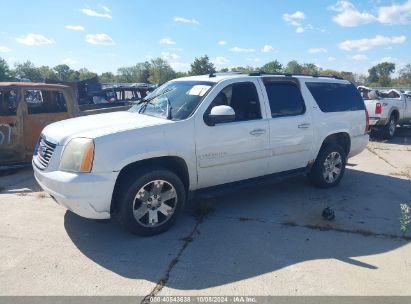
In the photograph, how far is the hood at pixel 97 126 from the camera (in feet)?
13.6

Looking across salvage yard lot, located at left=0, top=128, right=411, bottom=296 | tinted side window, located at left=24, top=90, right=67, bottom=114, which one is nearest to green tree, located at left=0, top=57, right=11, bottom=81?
tinted side window, located at left=24, top=90, right=67, bottom=114

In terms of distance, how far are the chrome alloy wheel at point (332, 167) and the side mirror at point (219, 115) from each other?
2416mm

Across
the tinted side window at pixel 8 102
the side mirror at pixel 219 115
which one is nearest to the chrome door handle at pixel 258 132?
the side mirror at pixel 219 115

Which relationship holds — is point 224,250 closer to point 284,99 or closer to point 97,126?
point 97,126

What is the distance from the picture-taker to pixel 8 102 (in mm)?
7137

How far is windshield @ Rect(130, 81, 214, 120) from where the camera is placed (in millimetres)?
4691

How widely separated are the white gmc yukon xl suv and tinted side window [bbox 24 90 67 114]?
2.92m

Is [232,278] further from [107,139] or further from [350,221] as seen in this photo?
[350,221]

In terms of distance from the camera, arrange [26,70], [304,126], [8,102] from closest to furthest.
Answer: [304,126] < [8,102] < [26,70]

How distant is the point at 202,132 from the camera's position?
458 centimetres

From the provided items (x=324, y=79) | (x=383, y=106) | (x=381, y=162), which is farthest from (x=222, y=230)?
(x=383, y=106)

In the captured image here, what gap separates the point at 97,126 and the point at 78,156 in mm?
561

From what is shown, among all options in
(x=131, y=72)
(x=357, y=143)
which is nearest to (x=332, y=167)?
(x=357, y=143)

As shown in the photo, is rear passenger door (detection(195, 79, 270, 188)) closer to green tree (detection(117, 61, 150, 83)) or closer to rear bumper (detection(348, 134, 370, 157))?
rear bumper (detection(348, 134, 370, 157))
